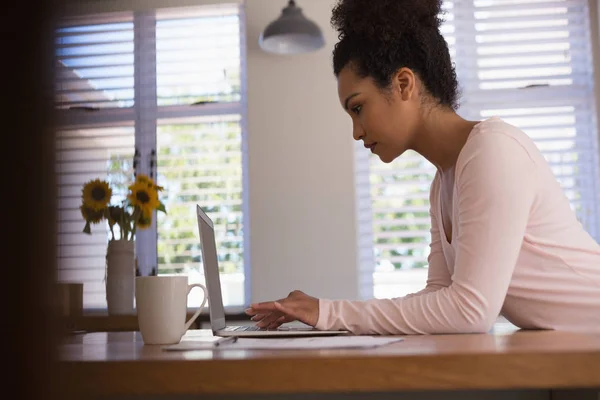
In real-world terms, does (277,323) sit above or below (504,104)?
below

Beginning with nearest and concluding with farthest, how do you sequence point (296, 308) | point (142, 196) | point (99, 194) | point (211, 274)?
point (296, 308), point (211, 274), point (99, 194), point (142, 196)

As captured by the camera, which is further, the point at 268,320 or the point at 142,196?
the point at 142,196

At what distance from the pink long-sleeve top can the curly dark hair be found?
0.65ft

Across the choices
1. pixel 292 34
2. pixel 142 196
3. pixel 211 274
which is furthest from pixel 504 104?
pixel 211 274

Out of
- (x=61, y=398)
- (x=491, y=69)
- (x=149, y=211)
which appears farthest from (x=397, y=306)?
(x=491, y=69)

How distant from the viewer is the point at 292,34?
3.38 metres

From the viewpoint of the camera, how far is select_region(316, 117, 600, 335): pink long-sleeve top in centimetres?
106

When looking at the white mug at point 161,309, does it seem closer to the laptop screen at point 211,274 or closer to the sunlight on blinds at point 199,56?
the laptop screen at point 211,274

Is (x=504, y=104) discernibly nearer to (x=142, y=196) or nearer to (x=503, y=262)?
(x=142, y=196)

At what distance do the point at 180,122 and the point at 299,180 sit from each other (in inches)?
33.6

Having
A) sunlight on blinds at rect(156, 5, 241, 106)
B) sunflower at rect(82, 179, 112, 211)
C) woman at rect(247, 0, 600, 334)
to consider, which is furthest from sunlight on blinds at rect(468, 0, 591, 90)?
woman at rect(247, 0, 600, 334)

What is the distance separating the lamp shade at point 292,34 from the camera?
3.38 meters

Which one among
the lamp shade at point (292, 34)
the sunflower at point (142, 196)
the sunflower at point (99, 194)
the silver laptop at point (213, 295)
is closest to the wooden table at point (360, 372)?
the silver laptop at point (213, 295)

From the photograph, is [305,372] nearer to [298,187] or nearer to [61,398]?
[61,398]
